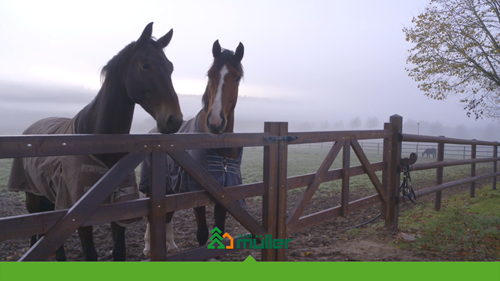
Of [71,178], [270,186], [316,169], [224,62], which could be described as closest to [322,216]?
[270,186]

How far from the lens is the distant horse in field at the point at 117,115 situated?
2348 mm

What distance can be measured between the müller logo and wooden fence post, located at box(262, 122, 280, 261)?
0.06 m

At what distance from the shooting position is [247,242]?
2.93 m

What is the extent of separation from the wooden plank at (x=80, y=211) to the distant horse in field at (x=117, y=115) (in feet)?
1.20

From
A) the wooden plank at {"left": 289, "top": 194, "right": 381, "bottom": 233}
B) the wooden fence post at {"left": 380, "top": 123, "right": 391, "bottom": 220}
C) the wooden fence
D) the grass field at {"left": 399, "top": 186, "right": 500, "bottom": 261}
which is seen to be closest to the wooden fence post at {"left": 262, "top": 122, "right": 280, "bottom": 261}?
the wooden fence

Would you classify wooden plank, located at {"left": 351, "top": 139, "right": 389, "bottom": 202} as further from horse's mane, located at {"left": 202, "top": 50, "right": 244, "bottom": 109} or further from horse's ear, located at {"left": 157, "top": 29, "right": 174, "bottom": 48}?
horse's ear, located at {"left": 157, "top": 29, "right": 174, "bottom": 48}

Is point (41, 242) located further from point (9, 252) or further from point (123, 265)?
point (9, 252)

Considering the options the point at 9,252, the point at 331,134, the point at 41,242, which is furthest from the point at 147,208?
the point at 9,252

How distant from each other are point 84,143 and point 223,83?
1.64 m

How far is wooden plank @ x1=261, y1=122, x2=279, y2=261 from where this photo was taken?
3018 mm

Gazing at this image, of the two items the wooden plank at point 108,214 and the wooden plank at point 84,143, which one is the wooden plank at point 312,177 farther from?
the wooden plank at point 84,143

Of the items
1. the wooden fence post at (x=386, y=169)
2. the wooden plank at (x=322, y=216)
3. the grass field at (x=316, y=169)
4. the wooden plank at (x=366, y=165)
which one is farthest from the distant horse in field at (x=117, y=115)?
the grass field at (x=316, y=169)

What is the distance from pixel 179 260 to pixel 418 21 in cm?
1229

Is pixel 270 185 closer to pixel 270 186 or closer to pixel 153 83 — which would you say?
pixel 270 186
